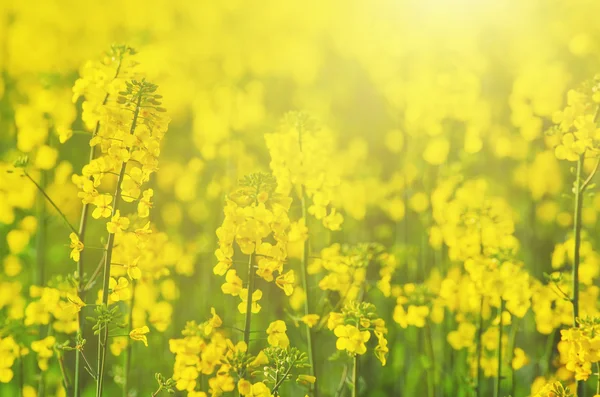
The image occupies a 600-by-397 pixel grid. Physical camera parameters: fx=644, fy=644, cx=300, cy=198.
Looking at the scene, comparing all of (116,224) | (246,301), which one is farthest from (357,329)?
(116,224)

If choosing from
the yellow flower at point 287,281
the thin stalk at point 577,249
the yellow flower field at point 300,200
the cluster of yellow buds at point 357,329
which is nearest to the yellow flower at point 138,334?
the yellow flower field at point 300,200

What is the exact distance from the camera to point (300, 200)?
2.19m

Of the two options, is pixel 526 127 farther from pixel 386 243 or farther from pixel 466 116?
pixel 386 243

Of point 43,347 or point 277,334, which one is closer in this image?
point 277,334

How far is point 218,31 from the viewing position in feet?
11.6

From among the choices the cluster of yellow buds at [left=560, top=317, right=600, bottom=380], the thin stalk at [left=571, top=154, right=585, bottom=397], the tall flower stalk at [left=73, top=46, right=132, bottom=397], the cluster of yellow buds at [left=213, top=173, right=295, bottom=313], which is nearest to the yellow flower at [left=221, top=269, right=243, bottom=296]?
the cluster of yellow buds at [left=213, top=173, right=295, bottom=313]

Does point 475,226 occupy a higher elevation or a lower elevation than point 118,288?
higher

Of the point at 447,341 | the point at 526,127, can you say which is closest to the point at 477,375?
the point at 447,341

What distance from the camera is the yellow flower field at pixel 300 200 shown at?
4.88 feet

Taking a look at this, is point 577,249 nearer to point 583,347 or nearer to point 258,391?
point 583,347

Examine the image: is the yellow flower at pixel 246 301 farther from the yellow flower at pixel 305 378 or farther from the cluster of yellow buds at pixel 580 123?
the cluster of yellow buds at pixel 580 123

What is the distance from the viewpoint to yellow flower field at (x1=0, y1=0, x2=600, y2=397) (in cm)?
149

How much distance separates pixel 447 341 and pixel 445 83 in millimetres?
1075

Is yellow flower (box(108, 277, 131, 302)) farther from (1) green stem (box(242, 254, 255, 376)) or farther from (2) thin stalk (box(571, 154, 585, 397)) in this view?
(2) thin stalk (box(571, 154, 585, 397))
